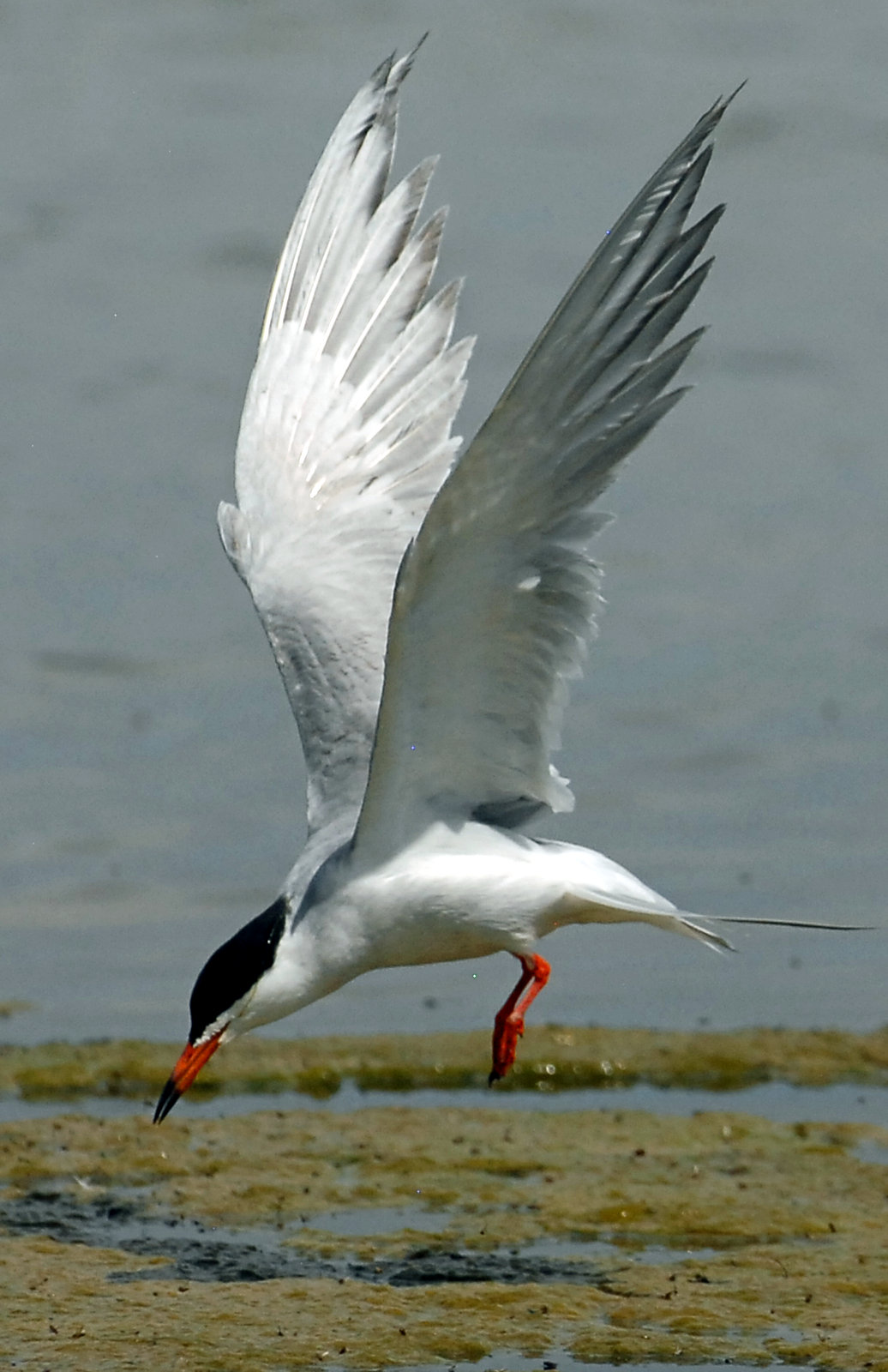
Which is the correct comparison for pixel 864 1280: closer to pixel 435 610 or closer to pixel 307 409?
pixel 435 610

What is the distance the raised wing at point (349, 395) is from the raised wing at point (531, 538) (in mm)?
1250

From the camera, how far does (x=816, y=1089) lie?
26.6ft

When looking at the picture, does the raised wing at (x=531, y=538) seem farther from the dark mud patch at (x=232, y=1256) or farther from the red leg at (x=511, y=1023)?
the dark mud patch at (x=232, y=1256)

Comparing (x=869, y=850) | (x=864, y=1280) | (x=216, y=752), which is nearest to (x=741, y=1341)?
(x=864, y=1280)

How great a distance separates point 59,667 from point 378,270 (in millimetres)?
3783

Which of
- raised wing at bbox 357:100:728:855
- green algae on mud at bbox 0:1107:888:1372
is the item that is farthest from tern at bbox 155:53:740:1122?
green algae on mud at bbox 0:1107:888:1372

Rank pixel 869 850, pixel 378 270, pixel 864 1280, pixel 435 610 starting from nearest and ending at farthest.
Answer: pixel 435 610
pixel 864 1280
pixel 378 270
pixel 869 850

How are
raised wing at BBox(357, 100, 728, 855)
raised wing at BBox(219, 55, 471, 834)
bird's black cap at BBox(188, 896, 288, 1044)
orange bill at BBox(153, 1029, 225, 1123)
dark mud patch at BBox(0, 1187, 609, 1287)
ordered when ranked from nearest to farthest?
raised wing at BBox(357, 100, 728, 855) → bird's black cap at BBox(188, 896, 288, 1044) → orange bill at BBox(153, 1029, 225, 1123) → dark mud patch at BBox(0, 1187, 609, 1287) → raised wing at BBox(219, 55, 471, 834)

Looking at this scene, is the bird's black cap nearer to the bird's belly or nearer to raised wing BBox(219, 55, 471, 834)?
the bird's belly

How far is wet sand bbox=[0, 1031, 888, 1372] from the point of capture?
6.27 m

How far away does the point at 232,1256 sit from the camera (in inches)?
268

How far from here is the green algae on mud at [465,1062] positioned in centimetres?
A: 816

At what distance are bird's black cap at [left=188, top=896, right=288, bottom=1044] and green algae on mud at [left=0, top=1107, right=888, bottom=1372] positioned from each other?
836 mm

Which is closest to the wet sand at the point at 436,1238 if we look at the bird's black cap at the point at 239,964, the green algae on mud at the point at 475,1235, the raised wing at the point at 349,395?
the green algae on mud at the point at 475,1235
